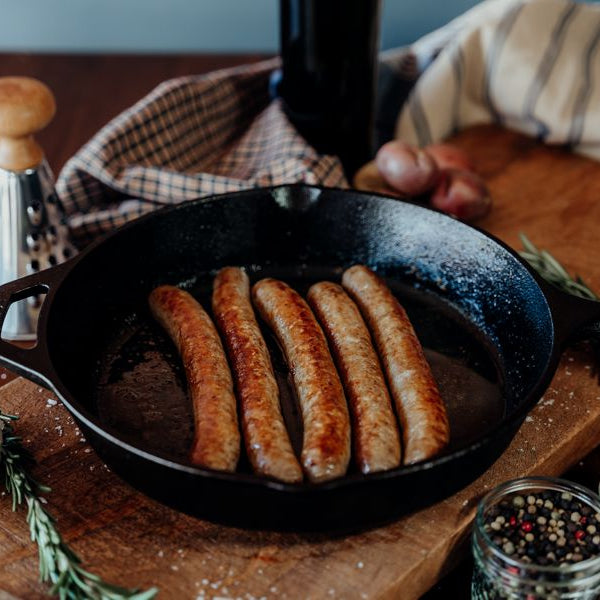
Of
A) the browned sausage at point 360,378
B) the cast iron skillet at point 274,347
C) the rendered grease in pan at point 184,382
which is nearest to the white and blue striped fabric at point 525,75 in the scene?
the cast iron skillet at point 274,347

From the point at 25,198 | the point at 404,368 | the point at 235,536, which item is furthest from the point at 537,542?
the point at 25,198

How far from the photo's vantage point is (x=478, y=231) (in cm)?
194

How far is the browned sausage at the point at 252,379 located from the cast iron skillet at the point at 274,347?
0.08m

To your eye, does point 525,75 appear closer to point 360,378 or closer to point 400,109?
point 400,109

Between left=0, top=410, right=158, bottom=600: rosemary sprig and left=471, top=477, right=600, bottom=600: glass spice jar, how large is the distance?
54 cm

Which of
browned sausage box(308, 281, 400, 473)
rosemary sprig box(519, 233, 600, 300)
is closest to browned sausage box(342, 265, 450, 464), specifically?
browned sausage box(308, 281, 400, 473)

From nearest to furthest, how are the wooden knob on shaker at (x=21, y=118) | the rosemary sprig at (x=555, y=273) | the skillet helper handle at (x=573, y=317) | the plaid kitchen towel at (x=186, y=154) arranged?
1. the skillet helper handle at (x=573, y=317)
2. the wooden knob on shaker at (x=21, y=118)
3. the rosemary sprig at (x=555, y=273)
4. the plaid kitchen towel at (x=186, y=154)

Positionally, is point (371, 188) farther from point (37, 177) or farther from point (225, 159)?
point (37, 177)

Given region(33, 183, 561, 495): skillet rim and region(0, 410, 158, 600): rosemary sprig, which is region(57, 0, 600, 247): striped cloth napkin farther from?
region(0, 410, 158, 600): rosemary sprig

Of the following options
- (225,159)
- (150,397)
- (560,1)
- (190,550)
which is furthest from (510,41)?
(190,550)

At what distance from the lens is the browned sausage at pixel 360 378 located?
145 centimetres

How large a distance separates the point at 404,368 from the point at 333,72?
3.64ft

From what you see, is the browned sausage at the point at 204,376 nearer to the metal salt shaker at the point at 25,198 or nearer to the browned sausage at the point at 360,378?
the browned sausage at the point at 360,378

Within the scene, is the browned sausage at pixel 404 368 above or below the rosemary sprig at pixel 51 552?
above
